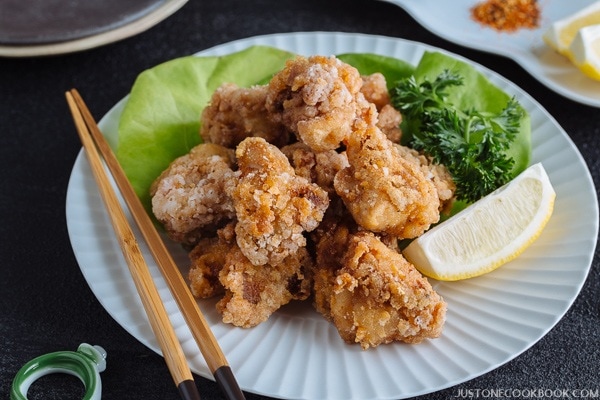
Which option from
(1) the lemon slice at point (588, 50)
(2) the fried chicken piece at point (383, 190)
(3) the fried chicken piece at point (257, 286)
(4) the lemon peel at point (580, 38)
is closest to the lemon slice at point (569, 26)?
(4) the lemon peel at point (580, 38)

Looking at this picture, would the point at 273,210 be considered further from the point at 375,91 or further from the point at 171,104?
the point at 171,104

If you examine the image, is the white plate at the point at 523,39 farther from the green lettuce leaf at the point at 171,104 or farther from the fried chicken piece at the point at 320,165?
the fried chicken piece at the point at 320,165

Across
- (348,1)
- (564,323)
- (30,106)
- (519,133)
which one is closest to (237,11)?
(348,1)

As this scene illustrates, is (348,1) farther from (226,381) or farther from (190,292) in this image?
(226,381)

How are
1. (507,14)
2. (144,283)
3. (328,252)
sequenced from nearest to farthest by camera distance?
(144,283) < (328,252) < (507,14)

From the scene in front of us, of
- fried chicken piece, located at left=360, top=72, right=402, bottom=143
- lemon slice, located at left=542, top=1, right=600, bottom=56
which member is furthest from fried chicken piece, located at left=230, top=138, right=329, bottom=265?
lemon slice, located at left=542, top=1, right=600, bottom=56

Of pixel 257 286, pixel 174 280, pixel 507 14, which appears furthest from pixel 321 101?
pixel 507 14

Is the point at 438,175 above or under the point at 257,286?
above
